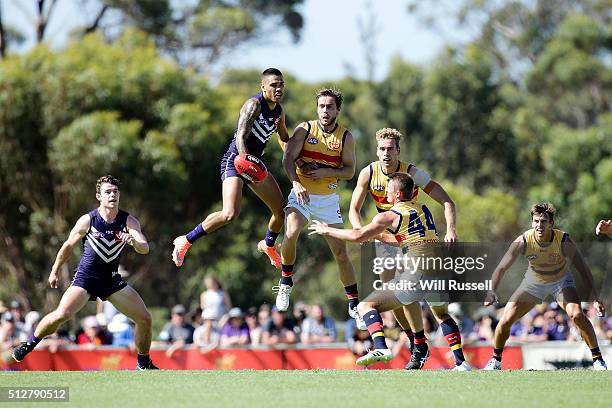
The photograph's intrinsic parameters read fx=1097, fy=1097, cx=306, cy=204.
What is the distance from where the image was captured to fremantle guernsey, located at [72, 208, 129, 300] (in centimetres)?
1425

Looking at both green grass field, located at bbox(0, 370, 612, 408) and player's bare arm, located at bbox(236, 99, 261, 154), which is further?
player's bare arm, located at bbox(236, 99, 261, 154)

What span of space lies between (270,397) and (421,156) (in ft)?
131

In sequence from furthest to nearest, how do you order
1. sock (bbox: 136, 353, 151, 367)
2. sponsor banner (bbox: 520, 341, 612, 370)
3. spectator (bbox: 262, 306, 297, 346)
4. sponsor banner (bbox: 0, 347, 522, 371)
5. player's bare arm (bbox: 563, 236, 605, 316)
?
spectator (bbox: 262, 306, 297, 346)
sponsor banner (bbox: 0, 347, 522, 371)
sponsor banner (bbox: 520, 341, 612, 370)
sock (bbox: 136, 353, 151, 367)
player's bare arm (bbox: 563, 236, 605, 316)

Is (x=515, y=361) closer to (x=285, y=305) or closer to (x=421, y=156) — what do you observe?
(x=285, y=305)

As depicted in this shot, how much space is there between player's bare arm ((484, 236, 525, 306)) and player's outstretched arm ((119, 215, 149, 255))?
4.38 meters

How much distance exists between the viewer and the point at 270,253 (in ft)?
49.6

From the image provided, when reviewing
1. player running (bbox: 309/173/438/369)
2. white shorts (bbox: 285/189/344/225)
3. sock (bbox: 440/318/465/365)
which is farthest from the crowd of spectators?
player running (bbox: 309/173/438/369)

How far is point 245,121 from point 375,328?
3.06 m

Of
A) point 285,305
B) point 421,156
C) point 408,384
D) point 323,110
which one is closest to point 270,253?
point 285,305

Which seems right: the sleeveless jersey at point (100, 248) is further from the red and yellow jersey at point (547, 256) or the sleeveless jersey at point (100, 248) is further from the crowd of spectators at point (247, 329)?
the crowd of spectators at point (247, 329)

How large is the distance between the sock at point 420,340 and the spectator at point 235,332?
24.5 ft

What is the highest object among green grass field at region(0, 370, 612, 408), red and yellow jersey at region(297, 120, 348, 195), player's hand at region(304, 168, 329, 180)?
red and yellow jersey at region(297, 120, 348, 195)

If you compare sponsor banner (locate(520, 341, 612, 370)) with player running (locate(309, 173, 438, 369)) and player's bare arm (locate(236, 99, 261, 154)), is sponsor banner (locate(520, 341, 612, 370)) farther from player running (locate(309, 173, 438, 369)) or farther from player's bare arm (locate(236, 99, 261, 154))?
player's bare arm (locate(236, 99, 261, 154))

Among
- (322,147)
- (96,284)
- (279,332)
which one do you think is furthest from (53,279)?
(279,332)
